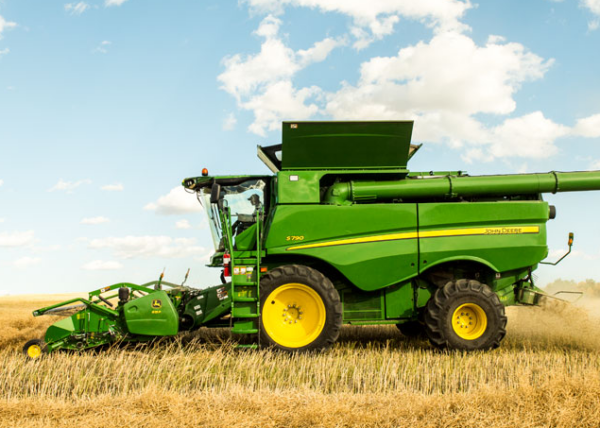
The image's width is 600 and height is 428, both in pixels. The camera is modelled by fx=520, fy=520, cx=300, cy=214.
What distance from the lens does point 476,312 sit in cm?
679

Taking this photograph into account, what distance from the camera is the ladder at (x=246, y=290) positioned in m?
6.45

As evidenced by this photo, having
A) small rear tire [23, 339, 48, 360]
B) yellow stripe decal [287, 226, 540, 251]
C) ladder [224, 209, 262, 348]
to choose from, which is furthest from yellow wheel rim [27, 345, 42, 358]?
yellow stripe decal [287, 226, 540, 251]

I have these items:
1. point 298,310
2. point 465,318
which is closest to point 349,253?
point 298,310

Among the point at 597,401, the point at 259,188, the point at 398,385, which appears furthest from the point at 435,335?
the point at 259,188

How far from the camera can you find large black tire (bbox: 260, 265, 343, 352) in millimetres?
6438

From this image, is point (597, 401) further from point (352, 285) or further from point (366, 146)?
point (366, 146)

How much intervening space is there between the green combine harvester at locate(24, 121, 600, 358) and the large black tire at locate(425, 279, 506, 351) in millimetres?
13

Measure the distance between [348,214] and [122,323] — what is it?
3300 mm

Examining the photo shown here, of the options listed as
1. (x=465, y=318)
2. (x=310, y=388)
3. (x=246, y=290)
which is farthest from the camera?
(x=465, y=318)

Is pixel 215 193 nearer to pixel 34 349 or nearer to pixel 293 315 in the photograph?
pixel 293 315

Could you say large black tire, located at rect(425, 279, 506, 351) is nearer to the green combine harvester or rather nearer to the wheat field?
the green combine harvester

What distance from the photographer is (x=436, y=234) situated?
6.89 m

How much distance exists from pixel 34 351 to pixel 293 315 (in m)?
3.26

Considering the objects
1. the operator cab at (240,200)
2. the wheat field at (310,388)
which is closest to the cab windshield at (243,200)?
the operator cab at (240,200)
